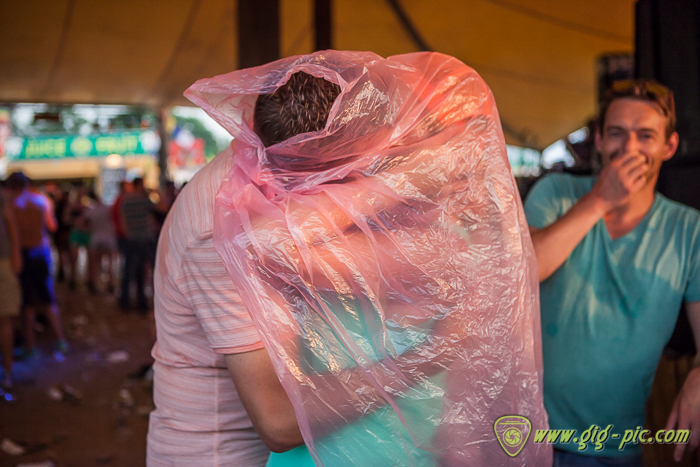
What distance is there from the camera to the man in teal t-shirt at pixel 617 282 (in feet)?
3.96

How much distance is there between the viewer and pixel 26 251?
4539 mm

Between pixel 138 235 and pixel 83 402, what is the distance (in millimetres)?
2494

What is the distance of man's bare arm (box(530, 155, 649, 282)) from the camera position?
1.18m

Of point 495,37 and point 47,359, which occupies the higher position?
point 495,37

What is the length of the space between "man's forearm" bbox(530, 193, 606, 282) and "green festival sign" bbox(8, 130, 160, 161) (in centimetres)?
1754

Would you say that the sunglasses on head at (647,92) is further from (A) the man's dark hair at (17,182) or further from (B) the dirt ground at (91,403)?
(A) the man's dark hair at (17,182)

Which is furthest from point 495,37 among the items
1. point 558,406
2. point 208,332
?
point 208,332

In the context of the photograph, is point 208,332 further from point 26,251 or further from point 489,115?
point 26,251

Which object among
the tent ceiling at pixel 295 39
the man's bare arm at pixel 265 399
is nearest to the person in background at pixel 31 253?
the tent ceiling at pixel 295 39

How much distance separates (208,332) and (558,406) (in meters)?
0.94

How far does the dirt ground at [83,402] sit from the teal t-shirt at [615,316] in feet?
8.35

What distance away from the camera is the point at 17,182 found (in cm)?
451

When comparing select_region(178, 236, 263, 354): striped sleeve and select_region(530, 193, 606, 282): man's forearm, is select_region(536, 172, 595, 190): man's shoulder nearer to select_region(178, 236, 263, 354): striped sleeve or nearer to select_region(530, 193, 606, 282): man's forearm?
select_region(530, 193, 606, 282): man's forearm

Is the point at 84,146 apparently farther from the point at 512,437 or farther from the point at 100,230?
the point at 512,437
